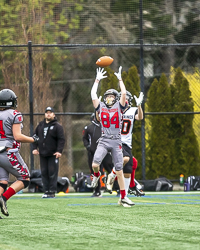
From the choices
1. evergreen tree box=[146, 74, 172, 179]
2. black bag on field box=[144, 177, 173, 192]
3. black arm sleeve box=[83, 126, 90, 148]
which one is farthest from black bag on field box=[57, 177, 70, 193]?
evergreen tree box=[146, 74, 172, 179]

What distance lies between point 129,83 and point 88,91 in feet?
6.76

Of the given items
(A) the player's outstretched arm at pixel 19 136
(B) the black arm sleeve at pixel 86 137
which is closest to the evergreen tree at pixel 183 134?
(B) the black arm sleeve at pixel 86 137

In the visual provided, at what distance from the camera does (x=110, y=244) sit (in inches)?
201

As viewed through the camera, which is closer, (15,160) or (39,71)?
(15,160)

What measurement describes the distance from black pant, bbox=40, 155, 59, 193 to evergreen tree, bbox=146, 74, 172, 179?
4011 mm

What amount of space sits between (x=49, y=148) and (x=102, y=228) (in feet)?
22.2

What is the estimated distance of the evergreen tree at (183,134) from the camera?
16.1m

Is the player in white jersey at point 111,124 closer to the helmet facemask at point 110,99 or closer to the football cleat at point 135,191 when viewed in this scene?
the helmet facemask at point 110,99

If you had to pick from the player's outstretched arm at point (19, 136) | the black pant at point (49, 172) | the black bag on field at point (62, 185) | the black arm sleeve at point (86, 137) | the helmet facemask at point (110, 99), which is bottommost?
the black bag on field at point (62, 185)

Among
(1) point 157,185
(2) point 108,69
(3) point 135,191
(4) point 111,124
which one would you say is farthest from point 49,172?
(2) point 108,69

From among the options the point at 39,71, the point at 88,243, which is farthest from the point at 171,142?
the point at 88,243

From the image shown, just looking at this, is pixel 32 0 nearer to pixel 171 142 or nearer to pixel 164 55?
pixel 164 55

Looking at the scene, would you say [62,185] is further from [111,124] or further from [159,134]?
[111,124]

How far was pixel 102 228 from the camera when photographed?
6.28 m
